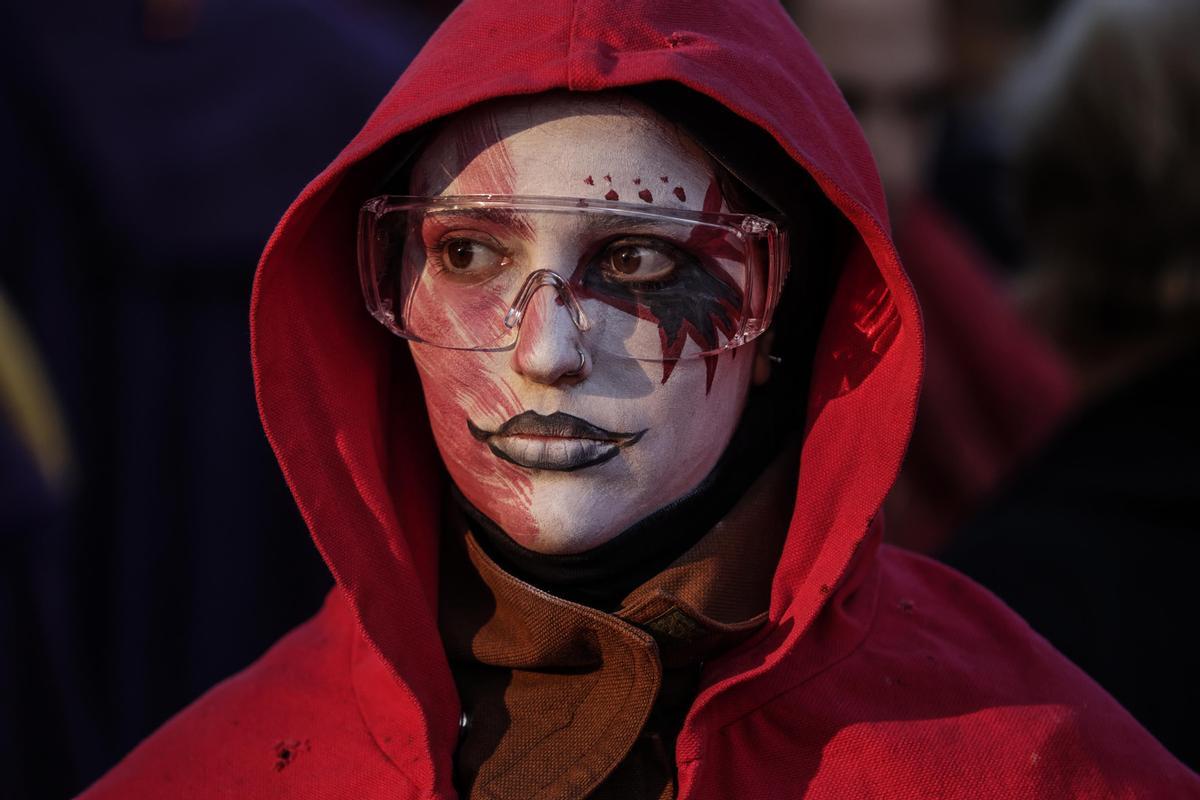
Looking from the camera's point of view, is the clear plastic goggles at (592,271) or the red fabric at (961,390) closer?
the clear plastic goggles at (592,271)

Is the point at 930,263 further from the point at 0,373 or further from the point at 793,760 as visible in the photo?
the point at 793,760

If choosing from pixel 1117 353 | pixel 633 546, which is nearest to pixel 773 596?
pixel 633 546

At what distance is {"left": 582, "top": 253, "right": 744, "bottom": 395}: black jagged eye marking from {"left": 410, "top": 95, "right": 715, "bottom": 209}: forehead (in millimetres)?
100

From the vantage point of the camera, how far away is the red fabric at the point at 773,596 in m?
1.99

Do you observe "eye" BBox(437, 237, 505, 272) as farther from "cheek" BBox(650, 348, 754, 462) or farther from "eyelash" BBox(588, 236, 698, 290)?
"cheek" BBox(650, 348, 754, 462)

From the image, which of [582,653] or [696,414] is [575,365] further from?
[582,653]

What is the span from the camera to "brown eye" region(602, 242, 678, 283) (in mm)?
2008

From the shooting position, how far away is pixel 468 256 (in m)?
2.05

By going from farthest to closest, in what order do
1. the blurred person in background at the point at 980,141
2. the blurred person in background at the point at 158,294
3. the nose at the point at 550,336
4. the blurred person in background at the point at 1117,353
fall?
the blurred person in background at the point at 980,141, the blurred person in background at the point at 158,294, the blurred person in background at the point at 1117,353, the nose at the point at 550,336

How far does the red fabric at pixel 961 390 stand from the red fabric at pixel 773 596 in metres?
2.07

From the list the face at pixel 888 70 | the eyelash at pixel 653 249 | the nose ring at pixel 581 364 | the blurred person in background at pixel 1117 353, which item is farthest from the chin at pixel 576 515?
the face at pixel 888 70

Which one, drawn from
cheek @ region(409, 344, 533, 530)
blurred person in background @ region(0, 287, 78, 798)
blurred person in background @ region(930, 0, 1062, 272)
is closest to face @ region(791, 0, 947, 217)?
blurred person in background @ region(930, 0, 1062, 272)

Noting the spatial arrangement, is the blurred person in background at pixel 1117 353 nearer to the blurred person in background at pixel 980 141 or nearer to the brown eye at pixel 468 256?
the brown eye at pixel 468 256

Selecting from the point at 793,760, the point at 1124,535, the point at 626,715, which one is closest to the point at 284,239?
the point at 626,715
